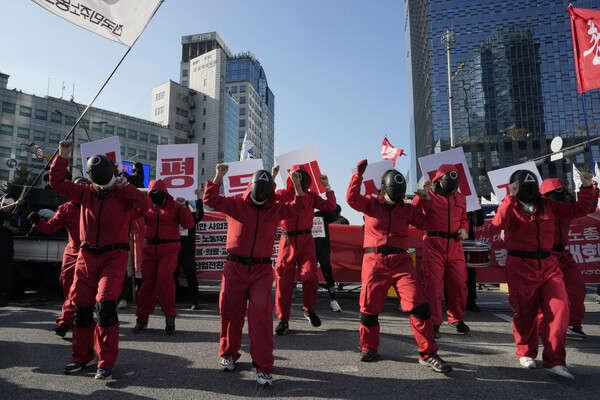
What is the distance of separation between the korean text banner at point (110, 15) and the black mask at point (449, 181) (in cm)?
520

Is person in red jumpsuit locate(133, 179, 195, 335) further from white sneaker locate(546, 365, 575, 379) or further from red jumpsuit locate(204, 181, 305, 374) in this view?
white sneaker locate(546, 365, 575, 379)

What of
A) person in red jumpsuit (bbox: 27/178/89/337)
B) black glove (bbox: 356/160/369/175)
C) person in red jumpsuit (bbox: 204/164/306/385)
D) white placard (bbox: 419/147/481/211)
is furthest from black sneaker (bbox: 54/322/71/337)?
white placard (bbox: 419/147/481/211)

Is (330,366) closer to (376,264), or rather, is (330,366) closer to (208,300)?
(376,264)

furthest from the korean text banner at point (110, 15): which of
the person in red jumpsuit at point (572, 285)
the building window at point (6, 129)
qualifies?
the building window at point (6, 129)

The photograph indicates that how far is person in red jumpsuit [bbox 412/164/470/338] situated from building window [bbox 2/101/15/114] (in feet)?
227

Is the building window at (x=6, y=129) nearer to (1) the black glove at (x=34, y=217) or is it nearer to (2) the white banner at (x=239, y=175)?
(2) the white banner at (x=239, y=175)

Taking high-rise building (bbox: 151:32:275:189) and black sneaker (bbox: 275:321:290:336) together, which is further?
high-rise building (bbox: 151:32:275:189)

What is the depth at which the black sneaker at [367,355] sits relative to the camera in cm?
413

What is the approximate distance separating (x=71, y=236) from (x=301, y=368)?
11.8 feet

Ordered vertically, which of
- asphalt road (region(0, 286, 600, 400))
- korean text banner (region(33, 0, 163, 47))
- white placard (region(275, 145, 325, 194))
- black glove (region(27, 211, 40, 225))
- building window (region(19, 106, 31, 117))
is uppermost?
building window (region(19, 106, 31, 117))

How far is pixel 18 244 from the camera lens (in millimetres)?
7473

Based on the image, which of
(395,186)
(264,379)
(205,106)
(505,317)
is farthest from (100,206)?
(205,106)

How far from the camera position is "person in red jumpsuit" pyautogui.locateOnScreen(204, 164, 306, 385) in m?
3.74

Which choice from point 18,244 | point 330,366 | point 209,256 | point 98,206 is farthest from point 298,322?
point 18,244
